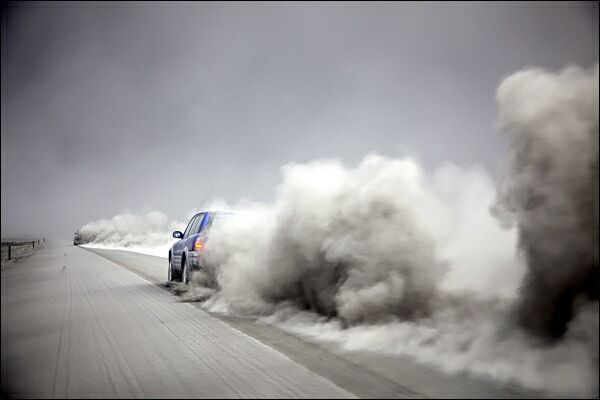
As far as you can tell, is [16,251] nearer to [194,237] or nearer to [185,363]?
[194,237]

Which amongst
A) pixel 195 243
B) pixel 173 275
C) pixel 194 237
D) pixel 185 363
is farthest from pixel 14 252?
pixel 185 363

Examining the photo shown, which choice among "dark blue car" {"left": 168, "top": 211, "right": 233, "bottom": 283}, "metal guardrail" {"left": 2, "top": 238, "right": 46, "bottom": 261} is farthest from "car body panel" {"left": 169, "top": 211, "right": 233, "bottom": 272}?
"metal guardrail" {"left": 2, "top": 238, "right": 46, "bottom": 261}

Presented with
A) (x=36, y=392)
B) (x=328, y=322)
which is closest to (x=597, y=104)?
(x=328, y=322)

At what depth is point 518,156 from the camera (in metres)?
5.17

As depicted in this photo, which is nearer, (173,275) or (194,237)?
(194,237)

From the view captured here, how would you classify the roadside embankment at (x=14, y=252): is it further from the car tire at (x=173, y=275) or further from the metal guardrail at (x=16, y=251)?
the car tire at (x=173, y=275)

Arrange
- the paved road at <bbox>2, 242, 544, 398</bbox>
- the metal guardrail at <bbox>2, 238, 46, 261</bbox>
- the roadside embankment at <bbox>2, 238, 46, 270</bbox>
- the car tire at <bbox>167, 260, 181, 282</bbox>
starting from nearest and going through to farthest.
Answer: the paved road at <bbox>2, 242, 544, 398</bbox>, the car tire at <bbox>167, 260, 181, 282</bbox>, the roadside embankment at <bbox>2, 238, 46, 270</bbox>, the metal guardrail at <bbox>2, 238, 46, 261</bbox>

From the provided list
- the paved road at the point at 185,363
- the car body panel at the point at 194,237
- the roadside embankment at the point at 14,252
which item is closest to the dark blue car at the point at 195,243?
the car body panel at the point at 194,237

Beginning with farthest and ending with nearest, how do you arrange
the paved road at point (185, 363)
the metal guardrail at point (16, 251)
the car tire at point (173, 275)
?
the metal guardrail at point (16, 251) → the car tire at point (173, 275) → the paved road at point (185, 363)

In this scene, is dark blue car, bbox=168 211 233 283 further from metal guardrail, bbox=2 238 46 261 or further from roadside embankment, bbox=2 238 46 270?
metal guardrail, bbox=2 238 46 261

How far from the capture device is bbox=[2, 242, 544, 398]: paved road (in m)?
3.72

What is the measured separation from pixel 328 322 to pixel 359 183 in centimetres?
243

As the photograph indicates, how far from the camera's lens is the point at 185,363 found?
4.67m

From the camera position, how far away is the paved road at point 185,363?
372 cm
